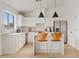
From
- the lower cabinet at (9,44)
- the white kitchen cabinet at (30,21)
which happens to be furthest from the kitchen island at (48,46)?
the white kitchen cabinet at (30,21)

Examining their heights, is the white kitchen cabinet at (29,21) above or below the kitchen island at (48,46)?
above

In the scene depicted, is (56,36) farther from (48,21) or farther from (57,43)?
(48,21)

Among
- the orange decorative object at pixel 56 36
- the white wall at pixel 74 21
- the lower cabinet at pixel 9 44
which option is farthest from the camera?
the white wall at pixel 74 21

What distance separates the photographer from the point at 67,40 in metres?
10.5

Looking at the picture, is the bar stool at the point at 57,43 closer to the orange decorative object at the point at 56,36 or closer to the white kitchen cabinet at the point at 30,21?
the orange decorative object at the point at 56,36

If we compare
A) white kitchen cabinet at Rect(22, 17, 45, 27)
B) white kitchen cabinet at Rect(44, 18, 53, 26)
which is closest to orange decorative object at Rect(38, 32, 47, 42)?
white kitchen cabinet at Rect(44, 18, 53, 26)

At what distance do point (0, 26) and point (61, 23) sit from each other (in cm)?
572

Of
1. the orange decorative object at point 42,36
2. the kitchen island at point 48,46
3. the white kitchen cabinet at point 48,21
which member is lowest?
the kitchen island at point 48,46

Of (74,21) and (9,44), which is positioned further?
(74,21)

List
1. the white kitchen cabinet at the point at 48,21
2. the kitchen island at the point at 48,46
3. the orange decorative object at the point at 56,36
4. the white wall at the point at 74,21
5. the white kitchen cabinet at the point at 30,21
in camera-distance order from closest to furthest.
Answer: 1. the orange decorative object at the point at 56,36
2. the kitchen island at the point at 48,46
3. the white wall at the point at 74,21
4. the white kitchen cabinet at the point at 48,21
5. the white kitchen cabinet at the point at 30,21

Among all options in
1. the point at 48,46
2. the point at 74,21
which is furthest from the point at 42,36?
the point at 74,21

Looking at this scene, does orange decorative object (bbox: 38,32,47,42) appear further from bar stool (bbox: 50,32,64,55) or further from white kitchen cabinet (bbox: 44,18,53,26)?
white kitchen cabinet (bbox: 44,18,53,26)

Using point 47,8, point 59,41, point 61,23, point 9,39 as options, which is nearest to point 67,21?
point 61,23

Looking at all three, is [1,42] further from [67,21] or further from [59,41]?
[67,21]
